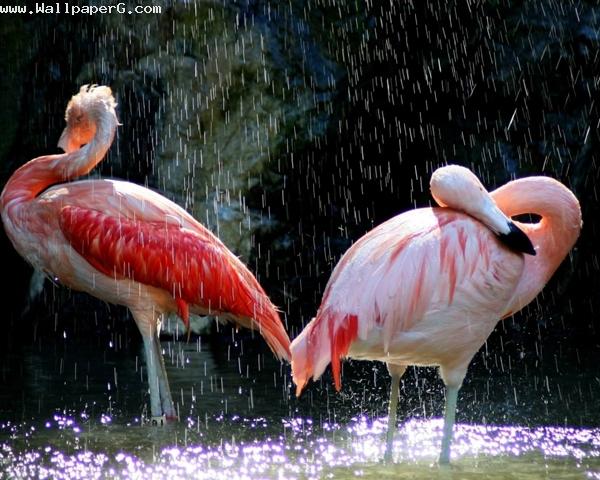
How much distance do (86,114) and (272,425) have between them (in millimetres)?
2126

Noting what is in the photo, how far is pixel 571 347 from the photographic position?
7770 millimetres

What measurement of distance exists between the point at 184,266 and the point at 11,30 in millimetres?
→ 4622

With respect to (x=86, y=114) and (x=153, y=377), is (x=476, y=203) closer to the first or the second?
(x=153, y=377)

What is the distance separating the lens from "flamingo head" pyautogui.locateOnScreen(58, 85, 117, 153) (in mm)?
6039

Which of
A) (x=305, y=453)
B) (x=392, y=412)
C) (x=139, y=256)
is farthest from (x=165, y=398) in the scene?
(x=392, y=412)

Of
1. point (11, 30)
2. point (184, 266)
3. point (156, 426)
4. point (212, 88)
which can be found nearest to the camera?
point (156, 426)

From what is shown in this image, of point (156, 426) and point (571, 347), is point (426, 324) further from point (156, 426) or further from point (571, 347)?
point (571, 347)

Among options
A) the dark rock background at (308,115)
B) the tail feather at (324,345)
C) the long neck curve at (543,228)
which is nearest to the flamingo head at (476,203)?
the long neck curve at (543,228)

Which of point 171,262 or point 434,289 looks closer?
point 434,289

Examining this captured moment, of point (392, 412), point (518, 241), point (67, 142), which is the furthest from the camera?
point (67, 142)

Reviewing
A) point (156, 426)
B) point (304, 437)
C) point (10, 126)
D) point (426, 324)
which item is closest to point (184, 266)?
point (156, 426)

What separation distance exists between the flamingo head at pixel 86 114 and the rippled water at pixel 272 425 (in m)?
1.46

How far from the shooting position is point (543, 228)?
470 cm

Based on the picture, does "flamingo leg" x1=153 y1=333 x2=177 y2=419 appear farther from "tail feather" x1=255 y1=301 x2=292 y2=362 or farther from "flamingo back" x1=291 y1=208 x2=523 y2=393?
"flamingo back" x1=291 y1=208 x2=523 y2=393
